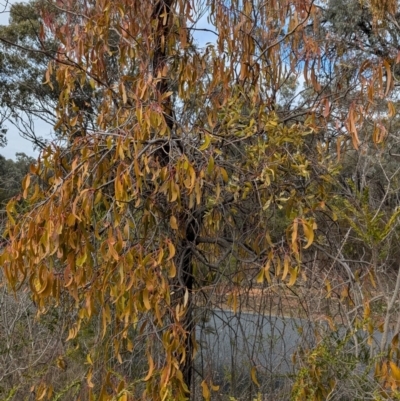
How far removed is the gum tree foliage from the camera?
200 centimetres

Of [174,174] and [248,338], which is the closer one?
[174,174]

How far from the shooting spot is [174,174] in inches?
81.0

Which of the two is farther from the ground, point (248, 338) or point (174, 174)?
point (174, 174)

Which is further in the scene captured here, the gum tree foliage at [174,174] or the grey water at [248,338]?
the grey water at [248,338]

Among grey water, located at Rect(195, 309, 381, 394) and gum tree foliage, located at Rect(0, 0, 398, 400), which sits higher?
gum tree foliage, located at Rect(0, 0, 398, 400)

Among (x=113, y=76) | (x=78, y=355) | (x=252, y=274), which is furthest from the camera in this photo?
(x=78, y=355)

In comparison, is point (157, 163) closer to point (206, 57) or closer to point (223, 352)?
point (206, 57)

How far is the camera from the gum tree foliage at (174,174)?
200 centimetres

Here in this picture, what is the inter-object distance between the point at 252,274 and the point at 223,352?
2.65 feet

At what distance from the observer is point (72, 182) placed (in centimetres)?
208

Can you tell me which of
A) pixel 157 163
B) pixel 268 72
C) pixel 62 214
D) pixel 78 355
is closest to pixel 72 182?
pixel 62 214

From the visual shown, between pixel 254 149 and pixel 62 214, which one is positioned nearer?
pixel 62 214

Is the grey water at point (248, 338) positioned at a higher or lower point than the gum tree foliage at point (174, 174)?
lower

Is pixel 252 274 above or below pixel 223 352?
above
